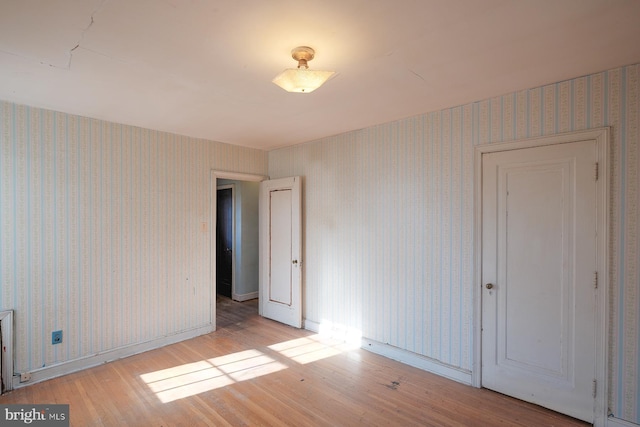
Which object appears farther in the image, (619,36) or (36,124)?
(36,124)

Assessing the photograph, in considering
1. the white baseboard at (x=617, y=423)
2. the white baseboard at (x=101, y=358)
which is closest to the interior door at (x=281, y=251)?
the white baseboard at (x=101, y=358)

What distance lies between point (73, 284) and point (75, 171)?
114 centimetres

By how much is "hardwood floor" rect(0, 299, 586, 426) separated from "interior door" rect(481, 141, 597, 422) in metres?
0.25

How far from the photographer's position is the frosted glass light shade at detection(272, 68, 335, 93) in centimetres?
194

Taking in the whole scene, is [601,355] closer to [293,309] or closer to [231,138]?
[293,309]

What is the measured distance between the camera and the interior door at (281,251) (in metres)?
Answer: 4.45

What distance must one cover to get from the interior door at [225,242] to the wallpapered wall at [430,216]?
197 centimetres

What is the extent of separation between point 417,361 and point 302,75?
2.92 m

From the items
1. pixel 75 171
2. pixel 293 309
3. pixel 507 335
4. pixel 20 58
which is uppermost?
pixel 20 58

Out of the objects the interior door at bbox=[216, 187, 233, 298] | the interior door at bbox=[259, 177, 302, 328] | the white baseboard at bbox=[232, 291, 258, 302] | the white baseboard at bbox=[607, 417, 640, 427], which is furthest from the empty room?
the interior door at bbox=[216, 187, 233, 298]

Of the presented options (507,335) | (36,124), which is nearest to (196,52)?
(36,124)

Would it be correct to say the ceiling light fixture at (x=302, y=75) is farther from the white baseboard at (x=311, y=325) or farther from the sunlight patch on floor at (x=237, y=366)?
the white baseboard at (x=311, y=325)

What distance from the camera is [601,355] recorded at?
2338mm

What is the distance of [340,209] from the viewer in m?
4.07
